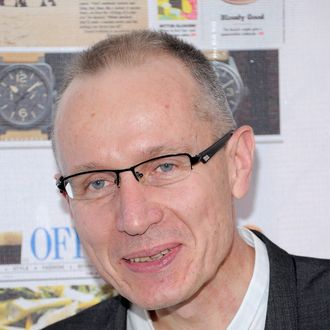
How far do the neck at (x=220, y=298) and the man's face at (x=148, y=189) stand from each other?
0.22ft

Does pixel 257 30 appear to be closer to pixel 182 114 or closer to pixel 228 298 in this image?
pixel 182 114

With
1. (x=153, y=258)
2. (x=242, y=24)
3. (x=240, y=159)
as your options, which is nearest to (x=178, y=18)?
(x=242, y=24)

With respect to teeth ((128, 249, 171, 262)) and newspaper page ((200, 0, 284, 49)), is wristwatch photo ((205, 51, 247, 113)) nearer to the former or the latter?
newspaper page ((200, 0, 284, 49))

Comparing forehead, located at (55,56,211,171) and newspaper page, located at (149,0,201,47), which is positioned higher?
newspaper page, located at (149,0,201,47)

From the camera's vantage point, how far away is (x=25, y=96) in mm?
1668

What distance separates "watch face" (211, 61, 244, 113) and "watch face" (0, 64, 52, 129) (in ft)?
1.64

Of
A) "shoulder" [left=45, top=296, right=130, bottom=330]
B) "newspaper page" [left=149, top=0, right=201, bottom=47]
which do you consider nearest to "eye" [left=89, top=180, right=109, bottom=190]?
"shoulder" [left=45, top=296, right=130, bottom=330]

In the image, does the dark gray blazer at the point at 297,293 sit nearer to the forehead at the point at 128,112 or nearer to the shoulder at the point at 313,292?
the shoulder at the point at 313,292

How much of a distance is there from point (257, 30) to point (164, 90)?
627 millimetres

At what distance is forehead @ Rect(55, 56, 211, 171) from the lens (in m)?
1.13

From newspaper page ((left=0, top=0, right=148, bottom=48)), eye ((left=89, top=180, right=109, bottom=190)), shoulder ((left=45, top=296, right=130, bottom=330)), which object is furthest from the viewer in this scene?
newspaper page ((left=0, top=0, right=148, bottom=48))

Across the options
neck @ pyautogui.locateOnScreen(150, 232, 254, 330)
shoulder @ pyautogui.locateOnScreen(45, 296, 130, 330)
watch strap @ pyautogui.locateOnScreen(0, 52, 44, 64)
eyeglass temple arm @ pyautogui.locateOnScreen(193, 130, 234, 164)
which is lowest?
shoulder @ pyautogui.locateOnScreen(45, 296, 130, 330)

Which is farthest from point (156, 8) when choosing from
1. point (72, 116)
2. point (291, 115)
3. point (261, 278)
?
point (261, 278)

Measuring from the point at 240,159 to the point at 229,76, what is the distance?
0.47m
